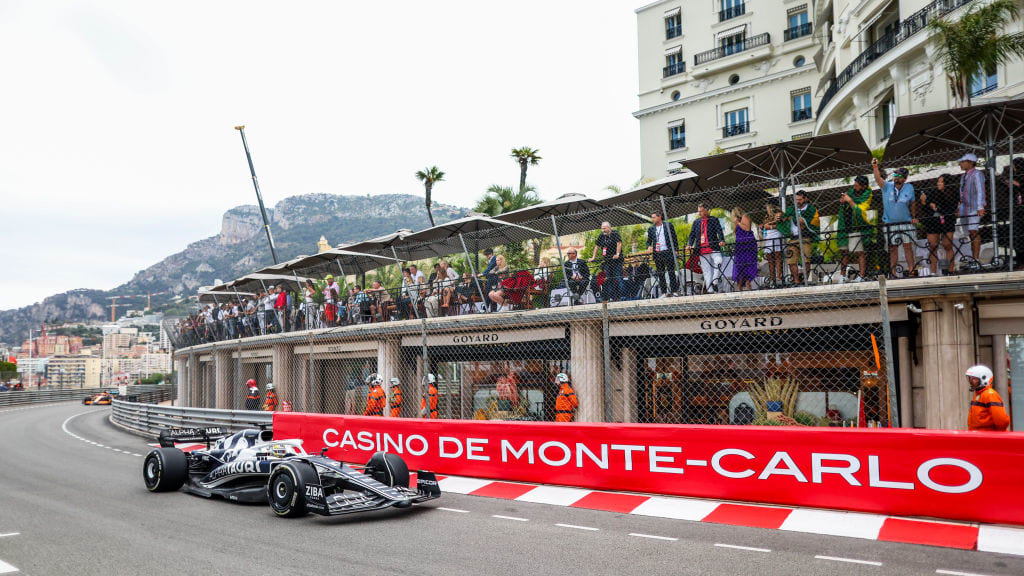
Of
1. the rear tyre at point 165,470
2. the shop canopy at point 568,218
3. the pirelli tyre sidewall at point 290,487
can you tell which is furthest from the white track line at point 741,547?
the shop canopy at point 568,218

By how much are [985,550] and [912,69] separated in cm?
2387

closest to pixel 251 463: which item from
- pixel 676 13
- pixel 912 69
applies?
pixel 912 69

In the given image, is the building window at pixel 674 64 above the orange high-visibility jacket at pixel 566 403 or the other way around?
above

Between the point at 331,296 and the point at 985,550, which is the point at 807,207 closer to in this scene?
the point at 985,550

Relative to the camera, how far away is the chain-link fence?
32.4 ft

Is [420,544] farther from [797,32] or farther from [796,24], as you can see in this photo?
[796,24]

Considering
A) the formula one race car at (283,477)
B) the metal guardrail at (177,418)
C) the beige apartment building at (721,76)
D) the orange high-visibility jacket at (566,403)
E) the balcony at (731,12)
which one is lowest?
the metal guardrail at (177,418)

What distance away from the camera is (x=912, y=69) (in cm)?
2541

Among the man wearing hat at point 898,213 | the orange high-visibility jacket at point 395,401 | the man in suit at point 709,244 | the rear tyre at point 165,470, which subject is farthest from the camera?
the orange high-visibility jacket at point 395,401

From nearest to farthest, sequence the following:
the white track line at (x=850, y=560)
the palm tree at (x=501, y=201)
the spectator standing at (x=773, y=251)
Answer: the white track line at (x=850, y=560)
the spectator standing at (x=773, y=251)
the palm tree at (x=501, y=201)

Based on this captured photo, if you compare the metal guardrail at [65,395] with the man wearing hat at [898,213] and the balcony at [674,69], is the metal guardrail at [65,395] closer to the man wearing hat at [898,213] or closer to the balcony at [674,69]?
the balcony at [674,69]

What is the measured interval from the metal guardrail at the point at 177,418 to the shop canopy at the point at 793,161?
9446 mm

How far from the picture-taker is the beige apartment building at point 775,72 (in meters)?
25.7

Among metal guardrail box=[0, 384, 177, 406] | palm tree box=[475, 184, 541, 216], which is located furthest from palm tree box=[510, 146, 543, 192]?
metal guardrail box=[0, 384, 177, 406]
